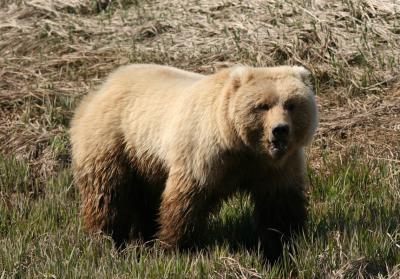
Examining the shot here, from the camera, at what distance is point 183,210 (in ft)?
19.6

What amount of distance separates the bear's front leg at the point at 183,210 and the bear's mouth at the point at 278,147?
0.53 metres

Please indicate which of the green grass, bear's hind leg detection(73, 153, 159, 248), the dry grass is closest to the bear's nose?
the green grass

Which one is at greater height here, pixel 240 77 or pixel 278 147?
pixel 240 77

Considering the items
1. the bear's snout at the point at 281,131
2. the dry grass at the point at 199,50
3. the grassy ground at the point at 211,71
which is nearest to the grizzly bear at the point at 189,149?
the bear's snout at the point at 281,131

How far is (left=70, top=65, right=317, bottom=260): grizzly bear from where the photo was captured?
567 cm

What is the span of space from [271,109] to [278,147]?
9.0 inches

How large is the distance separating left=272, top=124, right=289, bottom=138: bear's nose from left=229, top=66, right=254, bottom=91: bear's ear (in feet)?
1.35

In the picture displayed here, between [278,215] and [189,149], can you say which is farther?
[278,215]

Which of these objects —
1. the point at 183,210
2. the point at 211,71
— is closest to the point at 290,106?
the point at 183,210

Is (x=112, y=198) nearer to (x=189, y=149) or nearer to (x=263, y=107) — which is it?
(x=189, y=149)

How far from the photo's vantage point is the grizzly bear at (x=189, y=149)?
18.6ft

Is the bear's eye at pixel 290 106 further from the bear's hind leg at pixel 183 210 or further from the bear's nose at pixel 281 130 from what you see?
the bear's hind leg at pixel 183 210

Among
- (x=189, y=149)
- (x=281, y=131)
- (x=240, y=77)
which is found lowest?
(x=189, y=149)

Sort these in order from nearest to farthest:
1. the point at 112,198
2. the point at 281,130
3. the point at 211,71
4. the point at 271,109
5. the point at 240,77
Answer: the point at 281,130, the point at 271,109, the point at 240,77, the point at 112,198, the point at 211,71
